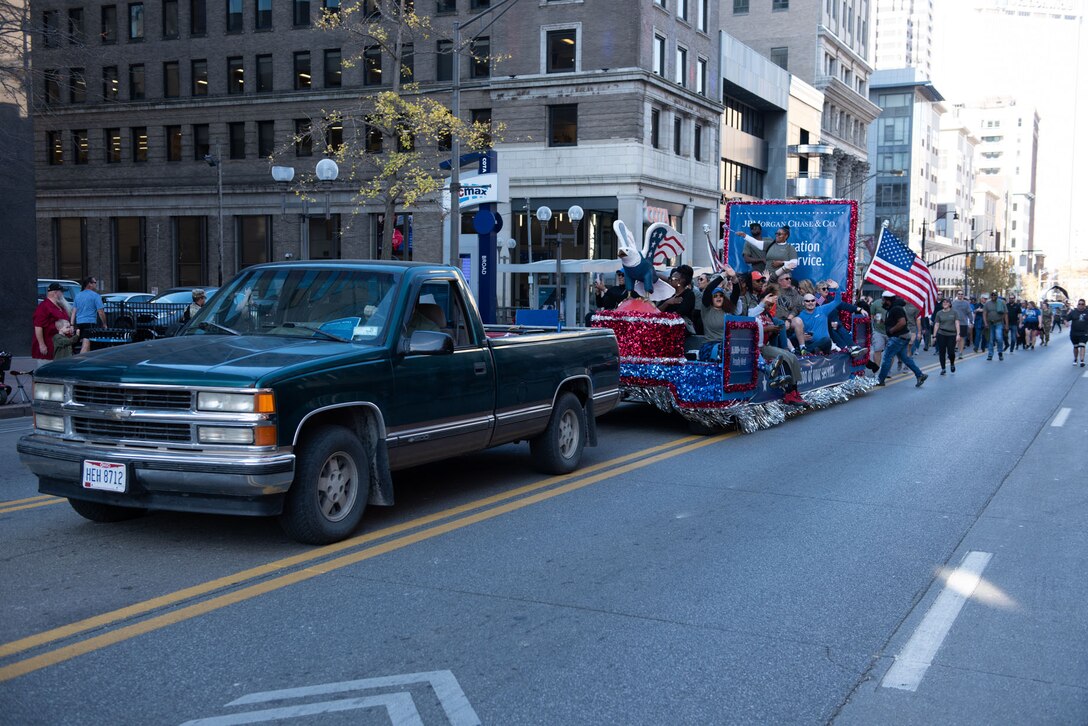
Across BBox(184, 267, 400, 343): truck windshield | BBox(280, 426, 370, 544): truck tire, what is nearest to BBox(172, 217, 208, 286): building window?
BBox(184, 267, 400, 343): truck windshield

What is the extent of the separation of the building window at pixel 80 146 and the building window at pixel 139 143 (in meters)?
3.04

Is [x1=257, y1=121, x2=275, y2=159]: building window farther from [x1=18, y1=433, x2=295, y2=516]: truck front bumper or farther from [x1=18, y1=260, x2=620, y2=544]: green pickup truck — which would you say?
[x1=18, y1=433, x2=295, y2=516]: truck front bumper

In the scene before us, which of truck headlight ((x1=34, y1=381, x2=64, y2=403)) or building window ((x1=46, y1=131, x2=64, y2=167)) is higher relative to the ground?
building window ((x1=46, y1=131, x2=64, y2=167))

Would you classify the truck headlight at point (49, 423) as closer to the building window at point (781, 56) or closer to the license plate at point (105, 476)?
the license plate at point (105, 476)

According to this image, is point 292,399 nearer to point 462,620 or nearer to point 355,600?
point 355,600

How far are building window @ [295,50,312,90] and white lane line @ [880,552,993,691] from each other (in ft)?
153

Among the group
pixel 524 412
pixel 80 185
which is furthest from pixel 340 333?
pixel 80 185

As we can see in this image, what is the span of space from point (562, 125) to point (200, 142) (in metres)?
18.9

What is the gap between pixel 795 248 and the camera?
20016mm

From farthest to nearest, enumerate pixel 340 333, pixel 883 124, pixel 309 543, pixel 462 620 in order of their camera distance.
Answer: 1. pixel 883 124
2. pixel 340 333
3. pixel 309 543
4. pixel 462 620

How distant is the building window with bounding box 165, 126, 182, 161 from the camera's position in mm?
51531

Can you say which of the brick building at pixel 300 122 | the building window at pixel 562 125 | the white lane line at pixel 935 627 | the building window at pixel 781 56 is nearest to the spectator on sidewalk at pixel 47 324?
the white lane line at pixel 935 627

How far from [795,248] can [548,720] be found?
1703 centimetres

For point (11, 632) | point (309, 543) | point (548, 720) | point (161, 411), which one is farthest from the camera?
point (309, 543)
